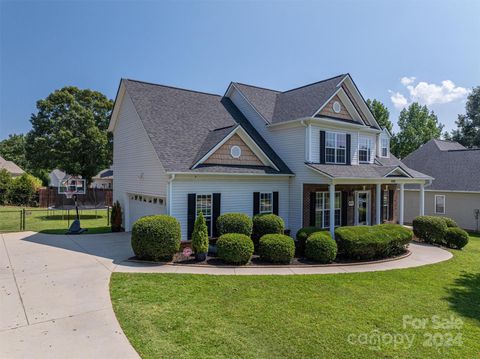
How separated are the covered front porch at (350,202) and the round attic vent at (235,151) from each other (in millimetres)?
3829

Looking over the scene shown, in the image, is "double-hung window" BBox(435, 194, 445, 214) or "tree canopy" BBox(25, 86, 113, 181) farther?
"tree canopy" BBox(25, 86, 113, 181)

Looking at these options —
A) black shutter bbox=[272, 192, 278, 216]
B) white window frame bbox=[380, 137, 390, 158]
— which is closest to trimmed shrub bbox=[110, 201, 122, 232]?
black shutter bbox=[272, 192, 278, 216]

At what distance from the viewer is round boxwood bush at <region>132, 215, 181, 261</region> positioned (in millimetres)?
10086

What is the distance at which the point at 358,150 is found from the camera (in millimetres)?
17719

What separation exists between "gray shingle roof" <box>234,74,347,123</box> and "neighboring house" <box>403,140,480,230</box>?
13216 millimetres

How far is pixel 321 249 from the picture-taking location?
1086 centimetres

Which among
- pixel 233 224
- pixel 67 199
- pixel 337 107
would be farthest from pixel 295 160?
pixel 67 199

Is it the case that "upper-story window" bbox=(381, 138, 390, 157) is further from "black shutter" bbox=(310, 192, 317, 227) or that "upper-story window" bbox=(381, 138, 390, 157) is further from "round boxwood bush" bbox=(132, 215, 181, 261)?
"round boxwood bush" bbox=(132, 215, 181, 261)

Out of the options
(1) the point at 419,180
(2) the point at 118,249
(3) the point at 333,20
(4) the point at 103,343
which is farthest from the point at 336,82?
(4) the point at 103,343

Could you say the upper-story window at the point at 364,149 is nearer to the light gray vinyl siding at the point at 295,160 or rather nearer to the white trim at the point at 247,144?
the light gray vinyl siding at the point at 295,160

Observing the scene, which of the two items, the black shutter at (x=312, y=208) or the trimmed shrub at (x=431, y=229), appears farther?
the black shutter at (x=312, y=208)

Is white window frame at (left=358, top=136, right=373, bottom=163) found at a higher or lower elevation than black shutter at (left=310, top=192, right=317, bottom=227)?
higher

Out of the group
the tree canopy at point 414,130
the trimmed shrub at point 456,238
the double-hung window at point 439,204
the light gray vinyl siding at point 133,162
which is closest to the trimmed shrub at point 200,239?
the light gray vinyl siding at point 133,162

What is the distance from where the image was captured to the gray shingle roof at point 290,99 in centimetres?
1584
